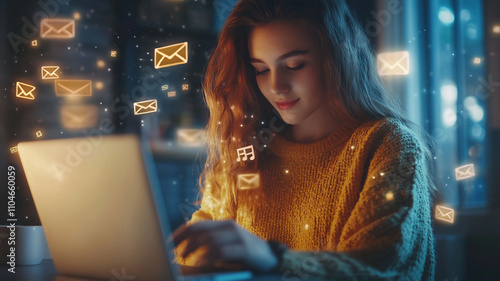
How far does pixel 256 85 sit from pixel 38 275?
31.6 inches

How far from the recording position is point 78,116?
150 centimetres

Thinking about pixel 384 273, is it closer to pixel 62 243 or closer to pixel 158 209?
pixel 158 209

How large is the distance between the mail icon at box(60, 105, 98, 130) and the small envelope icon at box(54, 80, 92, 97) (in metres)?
0.05

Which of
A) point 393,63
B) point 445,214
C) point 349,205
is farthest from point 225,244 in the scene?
point 445,214

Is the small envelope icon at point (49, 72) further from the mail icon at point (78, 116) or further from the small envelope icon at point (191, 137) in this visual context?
the small envelope icon at point (191, 137)

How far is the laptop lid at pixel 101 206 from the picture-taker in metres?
0.54

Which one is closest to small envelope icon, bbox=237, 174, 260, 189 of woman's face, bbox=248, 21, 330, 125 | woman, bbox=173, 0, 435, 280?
woman, bbox=173, 0, 435, 280

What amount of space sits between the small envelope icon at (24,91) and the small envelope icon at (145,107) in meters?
0.35

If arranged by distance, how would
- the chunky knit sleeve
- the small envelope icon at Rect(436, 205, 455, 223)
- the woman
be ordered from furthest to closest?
the small envelope icon at Rect(436, 205, 455, 223) < the woman < the chunky knit sleeve

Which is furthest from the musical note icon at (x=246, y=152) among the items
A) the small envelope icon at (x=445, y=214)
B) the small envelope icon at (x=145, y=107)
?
the small envelope icon at (x=445, y=214)

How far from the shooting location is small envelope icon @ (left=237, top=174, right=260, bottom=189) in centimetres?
126

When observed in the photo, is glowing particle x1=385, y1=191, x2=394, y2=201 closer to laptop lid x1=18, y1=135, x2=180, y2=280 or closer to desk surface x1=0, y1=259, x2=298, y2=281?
desk surface x1=0, y1=259, x2=298, y2=281

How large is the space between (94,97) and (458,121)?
4.72 feet

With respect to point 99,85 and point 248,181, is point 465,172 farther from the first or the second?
point 99,85
